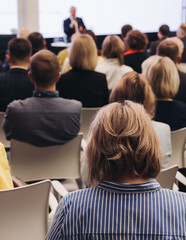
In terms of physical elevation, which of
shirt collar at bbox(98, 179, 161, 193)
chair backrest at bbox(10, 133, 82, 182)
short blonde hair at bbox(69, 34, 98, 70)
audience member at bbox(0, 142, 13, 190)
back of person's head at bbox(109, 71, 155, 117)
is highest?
short blonde hair at bbox(69, 34, 98, 70)

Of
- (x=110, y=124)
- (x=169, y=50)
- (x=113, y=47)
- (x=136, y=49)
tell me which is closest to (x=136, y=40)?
(x=136, y=49)

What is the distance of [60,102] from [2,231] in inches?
47.1

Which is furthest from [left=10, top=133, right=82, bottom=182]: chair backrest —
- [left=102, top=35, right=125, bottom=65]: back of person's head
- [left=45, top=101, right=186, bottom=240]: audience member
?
[left=102, top=35, right=125, bottom=65]: back of person's head

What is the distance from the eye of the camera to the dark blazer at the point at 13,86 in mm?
3684

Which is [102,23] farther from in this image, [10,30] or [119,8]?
[10,30]

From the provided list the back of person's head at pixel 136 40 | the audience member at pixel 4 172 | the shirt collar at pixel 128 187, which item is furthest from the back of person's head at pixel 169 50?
the shirt collar at pixel 128 187

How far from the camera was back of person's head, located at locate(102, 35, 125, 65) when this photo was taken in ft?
15.9

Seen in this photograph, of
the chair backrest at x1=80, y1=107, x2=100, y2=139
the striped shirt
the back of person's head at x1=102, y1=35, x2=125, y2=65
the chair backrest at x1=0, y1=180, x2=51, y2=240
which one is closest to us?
the striped shirt

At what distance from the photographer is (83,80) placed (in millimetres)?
4059

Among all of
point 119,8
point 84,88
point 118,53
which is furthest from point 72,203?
point 119,8

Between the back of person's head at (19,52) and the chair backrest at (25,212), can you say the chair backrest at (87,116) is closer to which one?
the back of person's head at (19,52)

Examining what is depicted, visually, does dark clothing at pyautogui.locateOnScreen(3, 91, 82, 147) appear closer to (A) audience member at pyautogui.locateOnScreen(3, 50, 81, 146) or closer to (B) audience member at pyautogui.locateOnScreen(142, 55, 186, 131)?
(A) audience member at pyautogui.locateOnScreen(3, 50, 81, 146)

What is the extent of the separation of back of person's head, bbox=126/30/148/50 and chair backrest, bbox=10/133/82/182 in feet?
9.50

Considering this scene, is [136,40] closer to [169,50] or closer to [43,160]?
[169,50]
